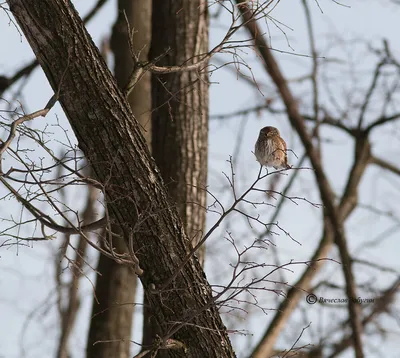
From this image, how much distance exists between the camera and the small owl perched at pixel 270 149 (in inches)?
167

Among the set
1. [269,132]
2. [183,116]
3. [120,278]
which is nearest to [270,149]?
[269,132]

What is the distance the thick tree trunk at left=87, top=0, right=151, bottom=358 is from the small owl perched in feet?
8.90

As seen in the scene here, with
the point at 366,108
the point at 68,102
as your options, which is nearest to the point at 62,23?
the point at 68,102

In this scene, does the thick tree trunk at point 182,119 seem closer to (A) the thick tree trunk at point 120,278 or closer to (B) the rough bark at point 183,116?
(B) the rough bark at point 183,116

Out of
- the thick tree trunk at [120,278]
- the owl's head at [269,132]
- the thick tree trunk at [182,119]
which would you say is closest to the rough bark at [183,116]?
the thick tree trunk at [182,119]

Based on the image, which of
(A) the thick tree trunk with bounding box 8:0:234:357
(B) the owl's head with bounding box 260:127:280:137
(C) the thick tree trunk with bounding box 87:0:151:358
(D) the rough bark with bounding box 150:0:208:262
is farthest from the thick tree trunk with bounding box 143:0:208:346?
(A) the thick tree trunk with bounding box 8:0:234:357

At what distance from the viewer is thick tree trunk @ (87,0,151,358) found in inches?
280

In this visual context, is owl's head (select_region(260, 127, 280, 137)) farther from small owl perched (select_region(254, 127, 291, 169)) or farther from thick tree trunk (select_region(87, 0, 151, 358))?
thick tree trunk (select_region(87, 0, 151, 358))

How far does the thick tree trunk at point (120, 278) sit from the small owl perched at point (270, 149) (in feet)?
8.90

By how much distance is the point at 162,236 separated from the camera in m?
4.00

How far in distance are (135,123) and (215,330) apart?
3.88ft

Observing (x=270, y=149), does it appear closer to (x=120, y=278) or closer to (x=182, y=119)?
(x=182, y=119)

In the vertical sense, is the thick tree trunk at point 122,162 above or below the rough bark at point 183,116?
below

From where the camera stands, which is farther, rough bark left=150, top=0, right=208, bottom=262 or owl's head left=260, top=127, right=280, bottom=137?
rough bark left=150, top=0, right=208, bottom=262
